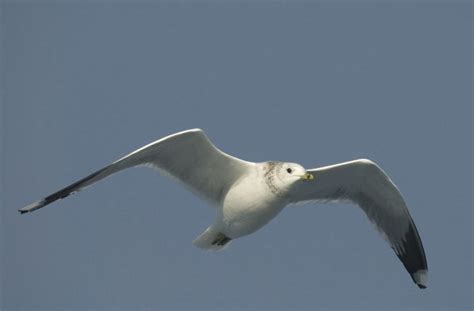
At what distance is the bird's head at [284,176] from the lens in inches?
491

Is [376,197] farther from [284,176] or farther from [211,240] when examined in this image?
[211,240]

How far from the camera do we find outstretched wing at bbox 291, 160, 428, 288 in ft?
44.4

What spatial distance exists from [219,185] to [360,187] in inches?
84.4

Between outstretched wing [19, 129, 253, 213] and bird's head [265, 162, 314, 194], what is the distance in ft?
1.54

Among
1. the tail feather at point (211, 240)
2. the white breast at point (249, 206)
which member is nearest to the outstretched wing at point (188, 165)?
the white breast at point (249, 206)

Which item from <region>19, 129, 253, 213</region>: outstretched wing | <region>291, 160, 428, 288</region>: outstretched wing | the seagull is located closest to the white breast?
the seagull

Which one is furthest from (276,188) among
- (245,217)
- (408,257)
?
(408,257)

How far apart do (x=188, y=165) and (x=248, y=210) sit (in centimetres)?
109

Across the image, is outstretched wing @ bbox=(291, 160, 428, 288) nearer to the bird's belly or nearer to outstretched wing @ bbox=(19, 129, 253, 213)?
the bird's belly

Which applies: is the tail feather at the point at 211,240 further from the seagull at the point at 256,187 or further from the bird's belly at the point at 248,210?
the bird's belly at the point at 248,210

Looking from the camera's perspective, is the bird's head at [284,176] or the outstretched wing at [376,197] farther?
the outstretched wing at [376,197]

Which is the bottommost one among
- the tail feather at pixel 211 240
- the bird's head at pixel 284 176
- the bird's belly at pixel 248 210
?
the tail feather at pixel 211 240

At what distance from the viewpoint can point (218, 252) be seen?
13727mm

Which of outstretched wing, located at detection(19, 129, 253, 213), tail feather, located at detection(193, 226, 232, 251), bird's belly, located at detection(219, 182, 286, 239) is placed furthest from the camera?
tail feather, located at detection(193, 226, 232, 251)
